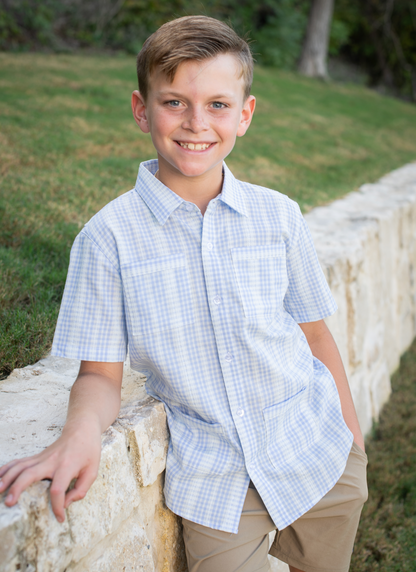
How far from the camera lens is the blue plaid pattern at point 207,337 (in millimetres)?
1198

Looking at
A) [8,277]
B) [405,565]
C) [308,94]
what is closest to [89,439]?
[8,277]

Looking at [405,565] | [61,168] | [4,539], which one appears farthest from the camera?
[61,168]

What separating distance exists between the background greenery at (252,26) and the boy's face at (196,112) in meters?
4.85

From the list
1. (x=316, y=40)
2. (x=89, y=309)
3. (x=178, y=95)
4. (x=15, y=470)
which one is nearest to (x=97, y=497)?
(x=15, y=470)

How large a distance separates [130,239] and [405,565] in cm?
202

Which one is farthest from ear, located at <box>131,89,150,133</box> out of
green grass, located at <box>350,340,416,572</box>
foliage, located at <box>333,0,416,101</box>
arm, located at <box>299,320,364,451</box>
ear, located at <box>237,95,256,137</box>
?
foliage, located at <box>333,0,416,101</box>

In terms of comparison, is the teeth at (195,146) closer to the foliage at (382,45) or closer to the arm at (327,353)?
the arm at (327,353)

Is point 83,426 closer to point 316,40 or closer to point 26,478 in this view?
point 26,478

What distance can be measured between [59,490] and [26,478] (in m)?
0.07

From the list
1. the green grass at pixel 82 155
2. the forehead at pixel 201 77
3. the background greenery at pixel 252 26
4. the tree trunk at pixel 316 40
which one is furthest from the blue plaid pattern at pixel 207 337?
the tree trunk at pixel 316 40

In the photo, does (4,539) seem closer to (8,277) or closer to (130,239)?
(130,239)

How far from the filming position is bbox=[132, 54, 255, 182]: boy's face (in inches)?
48.2

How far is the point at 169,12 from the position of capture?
38.1 ft

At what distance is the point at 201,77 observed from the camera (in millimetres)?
1225
